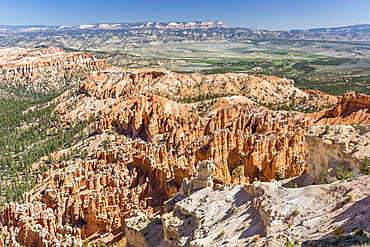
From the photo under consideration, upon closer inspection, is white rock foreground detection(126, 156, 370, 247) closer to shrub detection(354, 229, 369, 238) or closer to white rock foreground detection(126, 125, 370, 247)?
white rock foreground detection(126, 125, 370, 247)

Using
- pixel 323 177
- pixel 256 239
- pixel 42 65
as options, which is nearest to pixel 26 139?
pixel 323 177

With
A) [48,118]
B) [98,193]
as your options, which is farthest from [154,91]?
[98,193]

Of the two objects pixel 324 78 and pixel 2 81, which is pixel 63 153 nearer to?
pixel 2 81

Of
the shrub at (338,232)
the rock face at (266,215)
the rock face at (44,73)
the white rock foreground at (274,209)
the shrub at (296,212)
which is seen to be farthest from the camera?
the rock face at (44,73)

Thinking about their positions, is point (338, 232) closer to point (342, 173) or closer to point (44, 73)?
point (342, 173)

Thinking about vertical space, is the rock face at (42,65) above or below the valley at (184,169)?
above

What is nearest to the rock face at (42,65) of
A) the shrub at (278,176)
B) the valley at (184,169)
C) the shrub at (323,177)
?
the valley at (184,169)

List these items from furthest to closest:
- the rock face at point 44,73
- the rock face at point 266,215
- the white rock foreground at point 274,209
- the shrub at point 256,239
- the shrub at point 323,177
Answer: the rock face at point 44,73, the shrub at point 323,177, the shrub at point 256,239, the white rock foreground at point 274,209, the rock face at point 266,215

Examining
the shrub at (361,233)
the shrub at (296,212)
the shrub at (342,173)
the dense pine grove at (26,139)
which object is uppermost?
the shrub at (361,233)

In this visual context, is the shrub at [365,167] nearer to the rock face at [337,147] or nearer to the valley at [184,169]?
the valley at [184,169]
